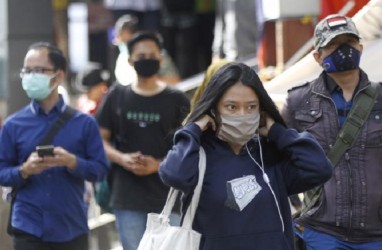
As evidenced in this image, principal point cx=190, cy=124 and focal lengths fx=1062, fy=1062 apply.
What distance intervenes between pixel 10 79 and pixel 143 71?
3352 mm

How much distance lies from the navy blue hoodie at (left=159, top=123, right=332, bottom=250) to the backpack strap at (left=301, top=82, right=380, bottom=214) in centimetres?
65

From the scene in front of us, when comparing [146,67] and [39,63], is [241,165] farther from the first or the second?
[146,67]

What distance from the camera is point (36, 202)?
6820 mm

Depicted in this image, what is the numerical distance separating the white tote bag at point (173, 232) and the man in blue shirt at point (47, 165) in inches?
75.3

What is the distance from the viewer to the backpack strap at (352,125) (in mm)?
5676

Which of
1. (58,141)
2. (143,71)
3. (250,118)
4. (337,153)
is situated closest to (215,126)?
(250,118)

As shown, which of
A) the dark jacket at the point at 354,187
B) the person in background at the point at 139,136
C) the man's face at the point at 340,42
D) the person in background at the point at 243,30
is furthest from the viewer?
the person in background at the point at 243,30

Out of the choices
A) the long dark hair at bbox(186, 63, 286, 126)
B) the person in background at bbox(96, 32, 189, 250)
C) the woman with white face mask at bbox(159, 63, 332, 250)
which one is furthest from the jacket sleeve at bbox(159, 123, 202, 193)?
the person in background at bbox(96, 32, 189, 250)

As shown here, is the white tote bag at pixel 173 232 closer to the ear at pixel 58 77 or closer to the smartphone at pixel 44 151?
the smartphone at pixel 44 151

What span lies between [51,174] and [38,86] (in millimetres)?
593

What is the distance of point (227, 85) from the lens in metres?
4.98

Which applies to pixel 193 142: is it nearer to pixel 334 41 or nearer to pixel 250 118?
pixel 250 118

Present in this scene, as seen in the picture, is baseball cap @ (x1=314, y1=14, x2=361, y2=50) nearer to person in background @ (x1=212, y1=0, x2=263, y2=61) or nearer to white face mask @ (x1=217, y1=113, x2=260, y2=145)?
white face mask @ (x1=217, y1=113, x2=260, y2=145)

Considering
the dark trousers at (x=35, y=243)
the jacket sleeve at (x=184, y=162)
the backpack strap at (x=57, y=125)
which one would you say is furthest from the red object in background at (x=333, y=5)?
the jacket sleeve at (x=184, y=162)
